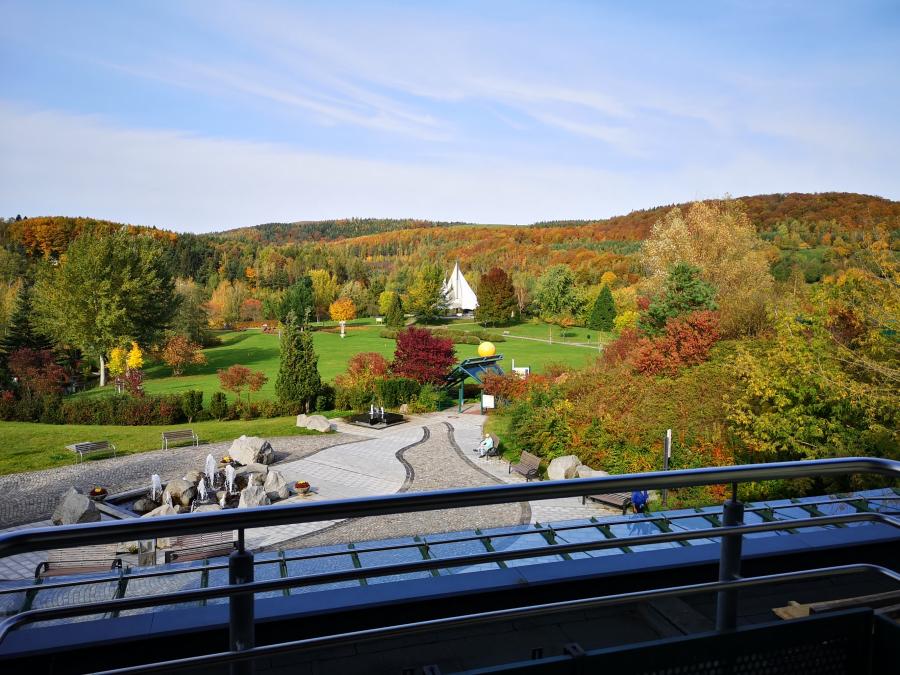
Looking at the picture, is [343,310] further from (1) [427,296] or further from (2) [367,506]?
(2) [367,506]

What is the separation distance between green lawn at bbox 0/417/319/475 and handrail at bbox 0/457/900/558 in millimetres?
18390

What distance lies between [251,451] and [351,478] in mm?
2764

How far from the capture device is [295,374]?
23.4 meters

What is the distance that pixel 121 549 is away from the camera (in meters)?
9.05

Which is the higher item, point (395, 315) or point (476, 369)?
point (395, 315)

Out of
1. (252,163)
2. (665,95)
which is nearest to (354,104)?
(665,95)

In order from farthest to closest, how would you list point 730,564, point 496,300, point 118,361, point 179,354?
point 496,300 < point 179,354 < point 118,361 < point 730,564

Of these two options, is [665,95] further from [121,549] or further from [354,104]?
[121,549]

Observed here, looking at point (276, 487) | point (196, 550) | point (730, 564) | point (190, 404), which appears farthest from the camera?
point (190, 404)

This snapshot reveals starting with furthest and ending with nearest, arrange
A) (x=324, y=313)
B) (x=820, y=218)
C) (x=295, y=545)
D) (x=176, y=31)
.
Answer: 1. (x=324, y=313)
2. (x=820, y=218)
3. (x=176, y=31)
4. (x=295, y=545)

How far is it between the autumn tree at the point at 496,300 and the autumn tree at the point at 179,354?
24824mm

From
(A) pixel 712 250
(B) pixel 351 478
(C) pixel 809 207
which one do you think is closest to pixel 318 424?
(B) pixel 351 478

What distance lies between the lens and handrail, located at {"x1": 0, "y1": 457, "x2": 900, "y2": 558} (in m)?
1.06

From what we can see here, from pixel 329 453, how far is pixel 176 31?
1292 cm
